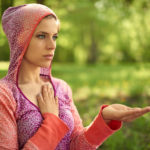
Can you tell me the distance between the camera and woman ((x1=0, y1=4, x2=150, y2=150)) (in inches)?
60.1

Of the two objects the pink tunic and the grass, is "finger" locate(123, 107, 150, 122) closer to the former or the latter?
the pink tunic

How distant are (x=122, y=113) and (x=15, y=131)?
22.0 inches

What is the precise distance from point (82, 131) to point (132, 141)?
2104 millimetres

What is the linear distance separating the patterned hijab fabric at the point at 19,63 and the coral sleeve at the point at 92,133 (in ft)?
0.20

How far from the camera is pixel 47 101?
1658mm

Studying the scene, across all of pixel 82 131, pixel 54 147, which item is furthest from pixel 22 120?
pixel 82 131

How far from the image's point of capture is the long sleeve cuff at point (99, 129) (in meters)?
1.67

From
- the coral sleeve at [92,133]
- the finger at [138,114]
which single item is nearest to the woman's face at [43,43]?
the coral sleeve at [92,133]

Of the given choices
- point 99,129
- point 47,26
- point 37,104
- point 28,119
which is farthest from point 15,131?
point 47,26

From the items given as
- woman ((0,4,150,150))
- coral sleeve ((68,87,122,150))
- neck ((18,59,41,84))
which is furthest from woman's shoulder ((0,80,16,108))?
coral sleeve ((68,87,122,150))

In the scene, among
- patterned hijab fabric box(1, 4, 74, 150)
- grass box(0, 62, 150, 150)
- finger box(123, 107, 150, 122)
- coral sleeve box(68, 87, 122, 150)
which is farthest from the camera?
grass box(0, 62, 150, 150)

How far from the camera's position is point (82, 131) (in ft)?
5.88

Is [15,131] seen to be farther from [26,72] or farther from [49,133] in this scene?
[26,72]

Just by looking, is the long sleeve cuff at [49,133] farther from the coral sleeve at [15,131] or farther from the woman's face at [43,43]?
the woman's face at [43,43]
